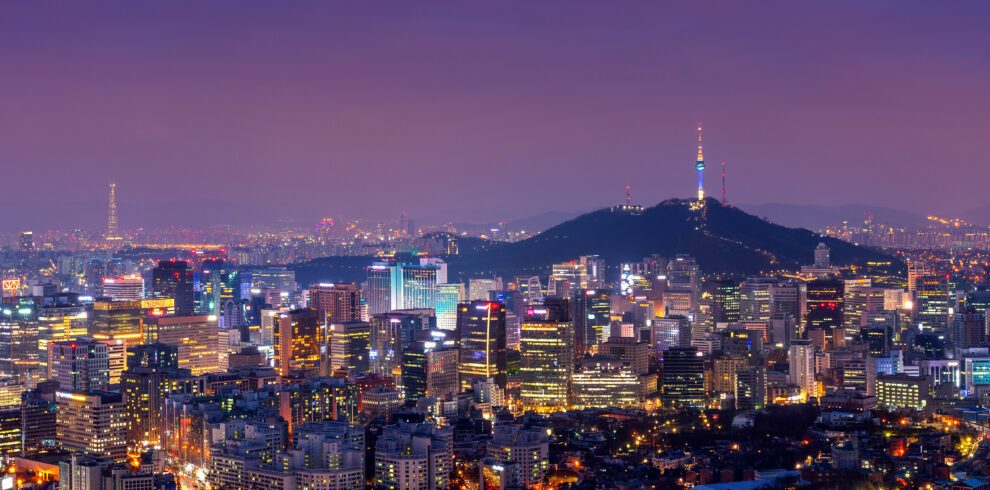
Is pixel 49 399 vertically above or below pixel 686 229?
below

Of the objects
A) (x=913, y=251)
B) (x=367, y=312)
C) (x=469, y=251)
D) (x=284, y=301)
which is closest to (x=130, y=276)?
(x=284, y=301)

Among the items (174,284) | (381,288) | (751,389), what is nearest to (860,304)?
(751,389)

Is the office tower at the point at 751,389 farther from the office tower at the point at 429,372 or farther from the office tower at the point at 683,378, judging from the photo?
the office tower at the point at 429,372

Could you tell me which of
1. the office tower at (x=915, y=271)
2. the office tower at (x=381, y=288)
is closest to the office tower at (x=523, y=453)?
the office tower at (x=915, y=271)

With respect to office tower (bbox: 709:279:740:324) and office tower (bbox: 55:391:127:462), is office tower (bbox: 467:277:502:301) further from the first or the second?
office tower (bbox: 55:391:127:462)

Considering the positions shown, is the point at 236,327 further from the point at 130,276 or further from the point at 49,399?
the point at 49,399

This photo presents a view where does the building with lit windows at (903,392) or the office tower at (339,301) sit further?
the office tower at (339,301)

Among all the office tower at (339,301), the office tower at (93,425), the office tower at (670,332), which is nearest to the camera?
the office tower at (93,425)
